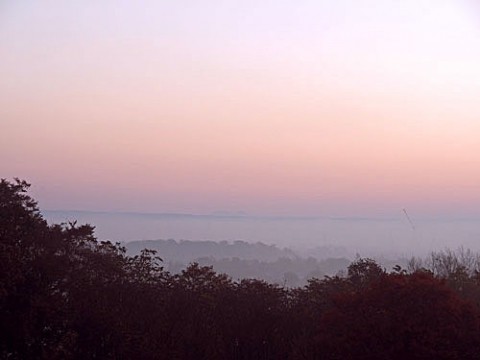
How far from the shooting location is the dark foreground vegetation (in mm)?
9969

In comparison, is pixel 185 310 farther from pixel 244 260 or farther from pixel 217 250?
pixel 217 250

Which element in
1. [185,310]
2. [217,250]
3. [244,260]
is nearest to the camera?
[185,310]

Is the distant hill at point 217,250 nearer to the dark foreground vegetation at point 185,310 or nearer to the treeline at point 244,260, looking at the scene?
the treeline at point 244,260

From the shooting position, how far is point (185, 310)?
45.7 feet

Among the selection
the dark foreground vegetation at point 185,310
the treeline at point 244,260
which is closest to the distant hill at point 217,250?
the treeline at point 244,260

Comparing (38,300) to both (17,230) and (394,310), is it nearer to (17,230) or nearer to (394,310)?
(17,230)

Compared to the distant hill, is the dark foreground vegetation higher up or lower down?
lower down

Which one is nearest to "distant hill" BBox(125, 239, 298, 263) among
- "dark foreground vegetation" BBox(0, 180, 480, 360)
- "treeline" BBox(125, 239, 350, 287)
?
"treeline" BBox(125, 239, 350, 287)

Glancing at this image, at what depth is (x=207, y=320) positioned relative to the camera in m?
13.7

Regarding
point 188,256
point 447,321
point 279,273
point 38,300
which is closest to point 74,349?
point 38,300

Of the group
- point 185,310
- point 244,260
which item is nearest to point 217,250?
point 244,260

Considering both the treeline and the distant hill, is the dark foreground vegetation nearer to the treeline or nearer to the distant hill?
the treeline

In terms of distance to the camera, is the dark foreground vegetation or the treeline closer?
the dark foreground vegetation

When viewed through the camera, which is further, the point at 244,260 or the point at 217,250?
the point at 217,250
